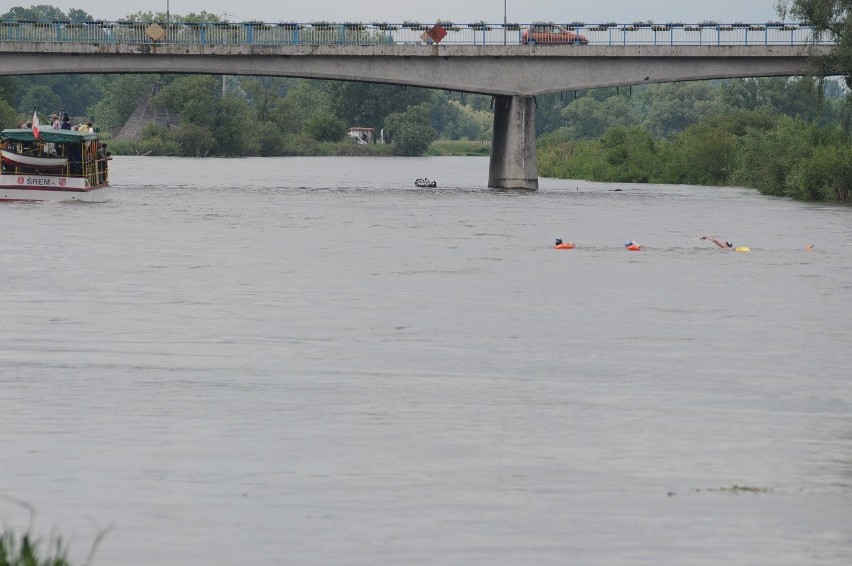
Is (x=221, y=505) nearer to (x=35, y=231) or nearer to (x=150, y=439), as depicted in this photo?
(x=150, y=439)

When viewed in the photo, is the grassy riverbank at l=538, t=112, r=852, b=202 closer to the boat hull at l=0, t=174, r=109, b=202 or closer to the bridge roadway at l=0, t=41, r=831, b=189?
the bridge roadway at l=0, t=41, r=831, b=189

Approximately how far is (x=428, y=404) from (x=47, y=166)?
45.8 metres

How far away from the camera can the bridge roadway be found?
72.7 metres

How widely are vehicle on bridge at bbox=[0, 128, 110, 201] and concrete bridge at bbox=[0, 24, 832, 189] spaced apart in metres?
12.2

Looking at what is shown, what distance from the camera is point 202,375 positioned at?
63.0 feet

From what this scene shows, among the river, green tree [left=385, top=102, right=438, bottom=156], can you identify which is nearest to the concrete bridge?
the river

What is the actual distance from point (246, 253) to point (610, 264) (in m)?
8.72

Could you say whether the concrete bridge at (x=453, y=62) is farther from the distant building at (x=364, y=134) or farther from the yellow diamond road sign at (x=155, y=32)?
the distant building at (x=364, y=134)

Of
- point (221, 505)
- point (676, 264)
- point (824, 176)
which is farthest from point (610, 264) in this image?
point (824, 176)

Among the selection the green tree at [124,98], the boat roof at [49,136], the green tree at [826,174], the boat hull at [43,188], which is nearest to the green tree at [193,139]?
the green tree at [124,98]

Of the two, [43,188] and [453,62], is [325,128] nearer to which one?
[453,62]

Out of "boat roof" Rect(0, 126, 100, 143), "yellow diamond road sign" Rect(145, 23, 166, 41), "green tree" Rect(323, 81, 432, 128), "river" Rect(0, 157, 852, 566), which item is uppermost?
"yellow diamond road sign" Rect(145, 23, 166, 41)

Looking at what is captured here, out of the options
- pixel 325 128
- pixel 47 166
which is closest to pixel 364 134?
pixel 325 128

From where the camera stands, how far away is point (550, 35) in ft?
247
